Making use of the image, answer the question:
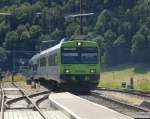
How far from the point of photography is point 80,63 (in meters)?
41.6

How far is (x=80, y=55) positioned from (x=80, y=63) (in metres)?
0.61

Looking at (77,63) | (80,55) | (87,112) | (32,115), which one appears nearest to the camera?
(87,112)

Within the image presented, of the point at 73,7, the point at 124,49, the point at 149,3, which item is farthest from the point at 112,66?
the point at 73,7

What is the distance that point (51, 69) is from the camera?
45875 mm

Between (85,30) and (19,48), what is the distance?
11.4 meters

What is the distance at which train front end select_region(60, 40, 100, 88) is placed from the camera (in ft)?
135

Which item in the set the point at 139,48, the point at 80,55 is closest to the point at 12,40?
the point at 139,48

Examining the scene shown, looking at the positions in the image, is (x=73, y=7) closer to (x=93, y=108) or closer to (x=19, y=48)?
(x=19, y=48)

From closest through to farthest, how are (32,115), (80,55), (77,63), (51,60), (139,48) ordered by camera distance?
(32,115) < (77,63) < (80,55) < (51,60) < (139,48)

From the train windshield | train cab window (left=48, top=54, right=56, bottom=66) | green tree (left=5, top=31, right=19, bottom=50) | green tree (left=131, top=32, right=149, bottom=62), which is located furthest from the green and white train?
green tree (left=5, top=31, right=19, bottom=50)

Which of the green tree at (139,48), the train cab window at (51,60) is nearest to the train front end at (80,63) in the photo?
the train cab window at (51,60)

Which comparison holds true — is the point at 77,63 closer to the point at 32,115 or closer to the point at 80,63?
the point at 80,63

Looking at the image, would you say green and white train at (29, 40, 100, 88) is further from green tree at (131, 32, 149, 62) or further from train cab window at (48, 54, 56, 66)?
green tree at (131, 32, 149, 62)

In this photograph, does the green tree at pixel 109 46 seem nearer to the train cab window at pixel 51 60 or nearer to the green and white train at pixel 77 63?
the train cab window at pixel 51 60
